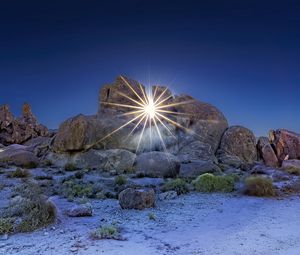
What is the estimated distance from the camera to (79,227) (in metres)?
9.39

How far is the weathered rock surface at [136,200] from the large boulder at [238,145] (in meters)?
22.5

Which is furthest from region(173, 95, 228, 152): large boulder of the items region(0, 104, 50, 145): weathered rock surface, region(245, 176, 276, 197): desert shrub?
region(0, 104, 50, 145): weathered rock surface

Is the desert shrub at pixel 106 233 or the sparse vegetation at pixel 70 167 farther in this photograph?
the sparse vegetation at pixel 70 167

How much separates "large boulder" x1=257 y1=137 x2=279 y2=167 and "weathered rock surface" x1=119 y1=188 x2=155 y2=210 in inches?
1192

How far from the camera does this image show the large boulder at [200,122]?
34.0m

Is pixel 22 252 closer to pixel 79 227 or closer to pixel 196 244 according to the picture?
pixel 79 227

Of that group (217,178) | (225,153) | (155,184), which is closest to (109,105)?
(225,153)

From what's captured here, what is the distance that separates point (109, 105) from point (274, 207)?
28.2 m

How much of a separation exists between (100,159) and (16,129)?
36732mm

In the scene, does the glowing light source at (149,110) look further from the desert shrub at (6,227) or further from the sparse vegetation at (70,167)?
the desert shrub at (6,227)

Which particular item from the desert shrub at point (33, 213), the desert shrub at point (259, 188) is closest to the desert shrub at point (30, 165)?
the desert shrub at point (33, 213)

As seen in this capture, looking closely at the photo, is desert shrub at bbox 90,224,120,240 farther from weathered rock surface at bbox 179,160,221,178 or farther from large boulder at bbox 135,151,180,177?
weathered rock surface at bbox 179,160,221,178

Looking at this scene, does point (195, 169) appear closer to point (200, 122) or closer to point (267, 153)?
point (200, 122)

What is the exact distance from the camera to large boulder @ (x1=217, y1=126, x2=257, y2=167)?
3425 centimetres
